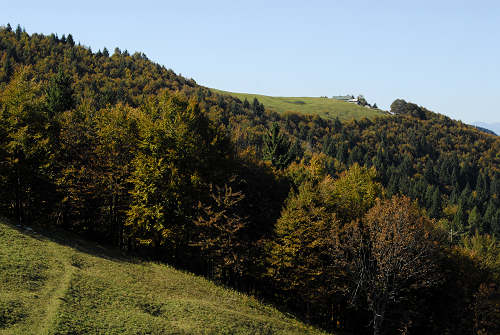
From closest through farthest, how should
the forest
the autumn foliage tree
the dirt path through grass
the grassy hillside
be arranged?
the dirt path through grass → the grassy hillside → the autumn foliage tree → the forest

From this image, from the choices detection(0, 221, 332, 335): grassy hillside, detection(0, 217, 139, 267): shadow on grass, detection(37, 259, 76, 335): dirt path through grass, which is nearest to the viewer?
detection(37, 259, 76, 335): dirt path through grass

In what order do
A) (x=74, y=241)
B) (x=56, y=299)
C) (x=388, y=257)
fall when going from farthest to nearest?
(x=388, y=257)
(x=74, y=241)
(x=56, y=299)

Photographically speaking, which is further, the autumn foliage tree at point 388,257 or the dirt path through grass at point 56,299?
the autumn foliage tree at point 388,257

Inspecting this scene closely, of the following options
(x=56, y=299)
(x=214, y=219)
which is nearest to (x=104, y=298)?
(x=56, y=299)

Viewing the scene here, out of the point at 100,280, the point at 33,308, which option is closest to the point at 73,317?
the point at 33,308

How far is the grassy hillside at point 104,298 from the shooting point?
21.5 meters

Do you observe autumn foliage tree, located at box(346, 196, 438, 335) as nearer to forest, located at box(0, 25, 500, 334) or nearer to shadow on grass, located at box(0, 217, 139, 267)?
forest, located at box(0, 25, 500, 334)

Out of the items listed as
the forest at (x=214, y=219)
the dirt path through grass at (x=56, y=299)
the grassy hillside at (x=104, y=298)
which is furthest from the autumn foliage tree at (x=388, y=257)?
the dirt path through grass at (x=56, y=299)

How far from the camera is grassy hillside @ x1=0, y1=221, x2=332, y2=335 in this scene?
70.5 feet

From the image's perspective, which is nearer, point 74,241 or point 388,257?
point 74,241

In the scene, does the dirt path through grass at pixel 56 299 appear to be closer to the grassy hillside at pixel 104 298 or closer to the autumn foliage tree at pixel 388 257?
the grassy hillside at pixel 104 298

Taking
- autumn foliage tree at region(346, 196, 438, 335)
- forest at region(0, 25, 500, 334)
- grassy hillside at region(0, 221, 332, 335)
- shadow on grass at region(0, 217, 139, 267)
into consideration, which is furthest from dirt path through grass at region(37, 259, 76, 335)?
autumn foliage tree at region(346, 196, 438, 335)

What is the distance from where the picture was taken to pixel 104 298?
83.6ft

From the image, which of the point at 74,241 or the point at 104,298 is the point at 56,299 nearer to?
the point at 104,298
